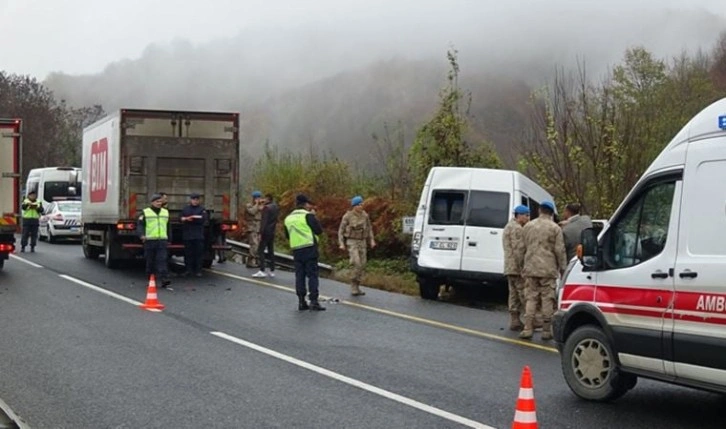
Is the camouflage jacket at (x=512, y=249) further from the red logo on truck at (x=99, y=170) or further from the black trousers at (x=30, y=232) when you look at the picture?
the black trousers at (x=30, y=232)

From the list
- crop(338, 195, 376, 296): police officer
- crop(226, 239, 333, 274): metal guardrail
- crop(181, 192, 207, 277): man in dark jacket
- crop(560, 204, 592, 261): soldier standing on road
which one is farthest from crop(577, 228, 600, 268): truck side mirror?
crop(226, 239, 333, 274): metal guardrail

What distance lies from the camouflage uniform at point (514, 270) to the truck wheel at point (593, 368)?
457cm

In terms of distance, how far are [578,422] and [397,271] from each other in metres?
15.2

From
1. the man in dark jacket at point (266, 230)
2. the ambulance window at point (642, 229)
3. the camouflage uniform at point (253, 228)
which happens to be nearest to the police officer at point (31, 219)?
the camouflage uniform at point (253, 228)

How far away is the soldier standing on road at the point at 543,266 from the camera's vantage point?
1213 centimetres

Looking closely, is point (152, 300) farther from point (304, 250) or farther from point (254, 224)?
point (254, 224)

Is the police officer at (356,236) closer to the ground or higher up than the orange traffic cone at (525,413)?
higher up

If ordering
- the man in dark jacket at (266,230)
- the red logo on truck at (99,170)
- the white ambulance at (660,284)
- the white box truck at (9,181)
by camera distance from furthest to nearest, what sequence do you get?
the red logo on truck at (99,170)
the man in dark jacket at (266,230)
the white box truck at (9,181)
the white ambulance at (660,284)

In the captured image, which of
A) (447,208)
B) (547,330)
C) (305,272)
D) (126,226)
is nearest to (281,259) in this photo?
(126,226)

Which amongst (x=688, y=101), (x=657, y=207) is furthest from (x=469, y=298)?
(x=688, y=101)

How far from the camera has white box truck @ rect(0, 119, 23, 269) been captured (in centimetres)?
1831

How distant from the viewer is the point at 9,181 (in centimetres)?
1850

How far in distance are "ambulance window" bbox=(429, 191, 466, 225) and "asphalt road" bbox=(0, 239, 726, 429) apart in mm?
1556

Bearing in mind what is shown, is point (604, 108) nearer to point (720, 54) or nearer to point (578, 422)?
point (578, 422)
